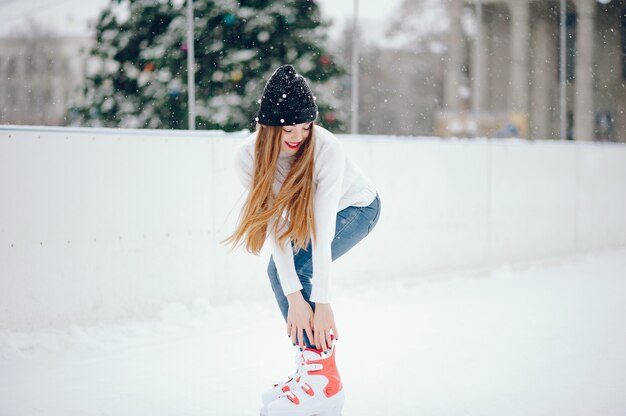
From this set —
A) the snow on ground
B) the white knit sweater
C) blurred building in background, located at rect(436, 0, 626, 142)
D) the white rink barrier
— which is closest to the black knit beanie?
→ the white knit sweater

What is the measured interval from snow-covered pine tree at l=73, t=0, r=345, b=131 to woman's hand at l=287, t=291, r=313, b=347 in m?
2.55

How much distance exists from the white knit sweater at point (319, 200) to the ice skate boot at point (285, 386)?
24 centimetres

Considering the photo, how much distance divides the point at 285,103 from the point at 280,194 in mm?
264

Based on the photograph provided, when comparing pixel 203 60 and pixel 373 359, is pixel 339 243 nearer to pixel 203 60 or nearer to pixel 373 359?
pixel 373 359

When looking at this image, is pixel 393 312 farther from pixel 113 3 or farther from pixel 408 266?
pixel 113 3

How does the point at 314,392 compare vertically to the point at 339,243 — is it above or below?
below

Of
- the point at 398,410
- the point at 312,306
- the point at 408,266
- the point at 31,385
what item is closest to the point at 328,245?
the point at 312,306

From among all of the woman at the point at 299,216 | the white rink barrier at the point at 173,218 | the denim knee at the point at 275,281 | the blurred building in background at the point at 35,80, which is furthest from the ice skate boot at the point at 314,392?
the blurred building in background at the point at 35,80

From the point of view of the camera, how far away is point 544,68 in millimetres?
7031

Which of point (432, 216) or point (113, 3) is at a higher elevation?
point (113, 3)

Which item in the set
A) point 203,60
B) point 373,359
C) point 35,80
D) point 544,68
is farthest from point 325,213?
point 544,68

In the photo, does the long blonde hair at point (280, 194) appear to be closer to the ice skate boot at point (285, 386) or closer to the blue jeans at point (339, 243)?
the blue jeans at point (339, 243)

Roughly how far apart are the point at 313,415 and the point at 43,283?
184 centimetres

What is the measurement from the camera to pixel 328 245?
6.19 ft
